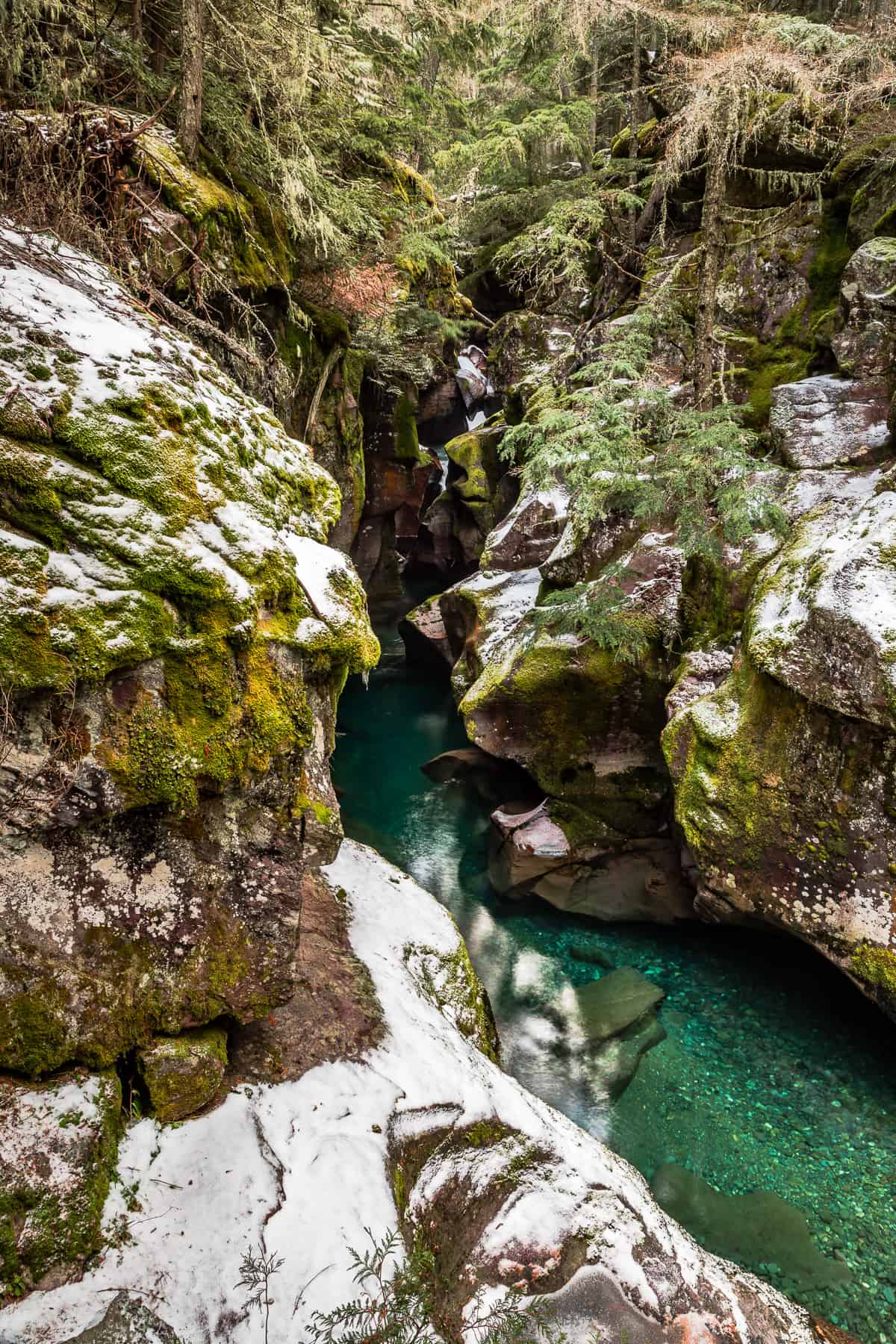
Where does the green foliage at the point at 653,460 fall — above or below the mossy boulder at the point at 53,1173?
above

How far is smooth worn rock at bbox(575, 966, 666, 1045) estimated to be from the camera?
21.9 ft

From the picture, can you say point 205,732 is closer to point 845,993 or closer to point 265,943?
point 265,943

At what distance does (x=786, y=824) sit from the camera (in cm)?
638

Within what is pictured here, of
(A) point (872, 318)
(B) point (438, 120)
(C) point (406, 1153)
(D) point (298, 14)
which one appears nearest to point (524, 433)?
(A) point (872, 318)

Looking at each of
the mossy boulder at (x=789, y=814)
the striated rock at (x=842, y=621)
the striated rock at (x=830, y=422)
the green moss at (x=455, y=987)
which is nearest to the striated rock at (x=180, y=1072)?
the green moss at (x=455, y=987)

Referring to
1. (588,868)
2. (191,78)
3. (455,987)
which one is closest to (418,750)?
(588,868)

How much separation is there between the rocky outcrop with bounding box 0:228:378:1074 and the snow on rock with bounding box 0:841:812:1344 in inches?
23.7

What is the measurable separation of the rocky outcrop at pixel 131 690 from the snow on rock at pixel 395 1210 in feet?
1.97

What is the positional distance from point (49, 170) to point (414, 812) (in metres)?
9.58

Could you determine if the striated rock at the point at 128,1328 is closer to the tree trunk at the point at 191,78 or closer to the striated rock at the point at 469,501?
the tree trunk at the point at 191,78

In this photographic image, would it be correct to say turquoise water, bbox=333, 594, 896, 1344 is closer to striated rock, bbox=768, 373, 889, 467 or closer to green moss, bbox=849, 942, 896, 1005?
green moss, bbox=849, 942, 896, 1005

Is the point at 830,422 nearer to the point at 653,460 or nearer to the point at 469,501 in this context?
the point at 653,460

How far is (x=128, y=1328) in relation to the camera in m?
2.53

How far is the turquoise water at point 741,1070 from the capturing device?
15.6ft
